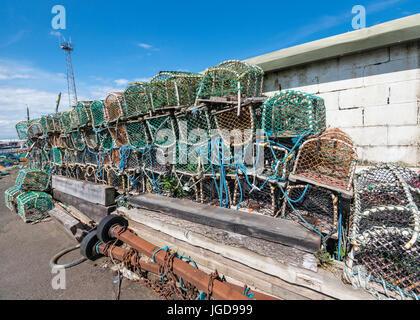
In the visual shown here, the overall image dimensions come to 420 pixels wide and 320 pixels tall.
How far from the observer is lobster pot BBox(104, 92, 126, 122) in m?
4.45

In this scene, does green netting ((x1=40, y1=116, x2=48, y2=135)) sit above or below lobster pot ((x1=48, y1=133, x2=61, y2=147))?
above

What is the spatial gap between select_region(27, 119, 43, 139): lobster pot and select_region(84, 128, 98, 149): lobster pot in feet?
11.8

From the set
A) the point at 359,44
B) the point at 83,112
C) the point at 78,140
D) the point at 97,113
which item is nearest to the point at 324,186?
the point at 359,44

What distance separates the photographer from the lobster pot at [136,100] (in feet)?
12.8

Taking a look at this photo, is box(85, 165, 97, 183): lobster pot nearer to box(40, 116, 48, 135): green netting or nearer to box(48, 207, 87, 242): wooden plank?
box(48, 207, 87, 242): wooden plank

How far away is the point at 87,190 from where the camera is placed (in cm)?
532

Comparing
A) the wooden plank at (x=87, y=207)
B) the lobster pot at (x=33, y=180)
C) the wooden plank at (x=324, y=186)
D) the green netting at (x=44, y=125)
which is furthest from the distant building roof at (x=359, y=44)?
the green netting at (x=44, y=125)

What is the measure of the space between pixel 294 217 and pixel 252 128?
1.32m

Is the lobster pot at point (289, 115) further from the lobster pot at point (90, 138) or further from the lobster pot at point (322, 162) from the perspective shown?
the lobster pot at point (90, 138)

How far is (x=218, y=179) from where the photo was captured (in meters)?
3.42

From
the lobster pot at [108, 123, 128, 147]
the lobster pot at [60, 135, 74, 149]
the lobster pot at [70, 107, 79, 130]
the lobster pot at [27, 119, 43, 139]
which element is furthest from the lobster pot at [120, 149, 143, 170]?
the lobster pot at [27, 119, 43, 139]

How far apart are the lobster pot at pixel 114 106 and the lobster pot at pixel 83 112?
3.03ft
